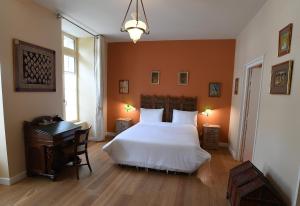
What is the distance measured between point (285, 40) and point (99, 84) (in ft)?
13.0

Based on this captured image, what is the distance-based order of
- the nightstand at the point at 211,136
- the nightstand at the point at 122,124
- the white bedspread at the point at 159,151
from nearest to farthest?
the white bedspread at the point at 159,151 → the nightstand at the point at 211,136 → the nightstand at the point at 122,124

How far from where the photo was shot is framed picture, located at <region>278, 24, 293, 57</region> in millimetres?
1891

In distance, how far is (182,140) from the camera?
3199 mm

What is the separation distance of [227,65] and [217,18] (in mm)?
1634

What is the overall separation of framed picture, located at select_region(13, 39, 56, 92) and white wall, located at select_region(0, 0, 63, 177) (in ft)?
0.24

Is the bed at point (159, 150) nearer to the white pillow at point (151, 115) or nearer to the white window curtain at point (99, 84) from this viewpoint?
the white pillow at point (151, 115)

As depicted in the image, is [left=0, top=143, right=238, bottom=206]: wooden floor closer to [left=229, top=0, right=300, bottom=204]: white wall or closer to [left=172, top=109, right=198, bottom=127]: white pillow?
[left=229, top=0, right=300, bottom=204]: white wall

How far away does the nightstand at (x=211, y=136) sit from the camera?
4.46 meters

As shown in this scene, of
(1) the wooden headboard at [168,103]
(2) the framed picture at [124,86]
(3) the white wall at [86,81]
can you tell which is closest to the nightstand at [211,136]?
(1) the wooden headboard at [168,103]

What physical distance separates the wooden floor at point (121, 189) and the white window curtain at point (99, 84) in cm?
160

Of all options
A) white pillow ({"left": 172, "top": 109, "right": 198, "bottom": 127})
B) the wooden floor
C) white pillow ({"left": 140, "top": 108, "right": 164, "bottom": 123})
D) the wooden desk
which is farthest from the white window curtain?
white pillow ({"left": 172, "top": 109, "right": 198, "bottom": 127})

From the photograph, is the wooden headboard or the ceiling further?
the wooden headboard

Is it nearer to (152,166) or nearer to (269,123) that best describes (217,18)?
(269,123)

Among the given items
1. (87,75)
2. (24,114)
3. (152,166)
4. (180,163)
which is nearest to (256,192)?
(180,163)
